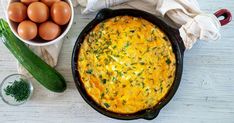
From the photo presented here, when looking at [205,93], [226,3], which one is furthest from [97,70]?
[226,3]

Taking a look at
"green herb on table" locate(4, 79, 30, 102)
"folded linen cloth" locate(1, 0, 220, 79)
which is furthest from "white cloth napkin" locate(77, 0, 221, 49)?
"green herb on table" locate(4, 79, 30, 102)

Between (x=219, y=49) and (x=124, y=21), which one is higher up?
(x=124, y=21)

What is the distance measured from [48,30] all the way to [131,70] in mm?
Answer: 279

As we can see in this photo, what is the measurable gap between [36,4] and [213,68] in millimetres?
623

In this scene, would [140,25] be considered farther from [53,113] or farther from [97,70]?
[53,113]

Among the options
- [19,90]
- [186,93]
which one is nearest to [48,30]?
[19,90]

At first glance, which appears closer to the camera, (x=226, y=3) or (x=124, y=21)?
(x=124, y=21)

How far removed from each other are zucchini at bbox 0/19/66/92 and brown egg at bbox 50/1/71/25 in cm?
15

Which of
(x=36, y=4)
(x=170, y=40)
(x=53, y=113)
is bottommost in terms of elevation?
(x=53, y=113)

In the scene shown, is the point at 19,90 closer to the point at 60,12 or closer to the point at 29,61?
the point at 29,61

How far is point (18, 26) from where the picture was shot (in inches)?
50.1

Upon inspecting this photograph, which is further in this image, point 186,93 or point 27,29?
point 186,93

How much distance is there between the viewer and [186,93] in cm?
142

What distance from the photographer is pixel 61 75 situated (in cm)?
140
